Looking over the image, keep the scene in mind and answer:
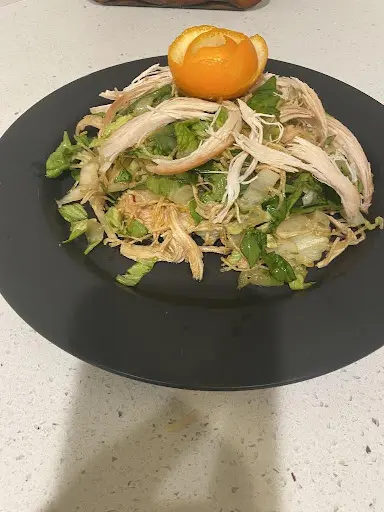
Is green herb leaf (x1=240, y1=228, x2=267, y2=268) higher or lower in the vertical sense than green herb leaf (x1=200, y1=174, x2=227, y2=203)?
lower

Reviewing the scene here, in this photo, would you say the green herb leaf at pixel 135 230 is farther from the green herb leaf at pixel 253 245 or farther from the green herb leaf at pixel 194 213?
the green herb leaf at pixel 253 245

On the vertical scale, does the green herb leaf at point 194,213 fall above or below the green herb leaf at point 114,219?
above

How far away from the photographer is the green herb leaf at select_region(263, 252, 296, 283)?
1.05 metres

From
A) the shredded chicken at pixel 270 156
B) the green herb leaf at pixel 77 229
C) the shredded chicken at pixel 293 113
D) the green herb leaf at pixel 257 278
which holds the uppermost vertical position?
the shredded chicken at pixel 293 113

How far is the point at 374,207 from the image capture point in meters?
1.20

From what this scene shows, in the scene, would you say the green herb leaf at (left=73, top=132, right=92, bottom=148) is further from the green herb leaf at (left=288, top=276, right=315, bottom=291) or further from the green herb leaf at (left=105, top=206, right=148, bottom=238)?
the green herb leaf at (left=288, top=276, right=315, bottom=291)

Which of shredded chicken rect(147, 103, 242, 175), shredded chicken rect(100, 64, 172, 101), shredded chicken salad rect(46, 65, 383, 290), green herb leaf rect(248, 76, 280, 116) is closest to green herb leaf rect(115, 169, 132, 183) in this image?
shredded chicken salad rect(46, 65, 383, 290)

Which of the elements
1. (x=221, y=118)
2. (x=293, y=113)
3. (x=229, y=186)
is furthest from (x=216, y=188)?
(x=293, y=113)

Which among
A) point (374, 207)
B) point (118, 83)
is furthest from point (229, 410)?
point (118, 83)

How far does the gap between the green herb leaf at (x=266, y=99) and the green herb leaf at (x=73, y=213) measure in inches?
17.3

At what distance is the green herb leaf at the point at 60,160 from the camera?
1.24 meters

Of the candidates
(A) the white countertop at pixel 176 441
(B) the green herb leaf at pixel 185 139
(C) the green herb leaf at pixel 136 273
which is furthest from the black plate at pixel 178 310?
(B) the green herb leaf at pixel 185 139

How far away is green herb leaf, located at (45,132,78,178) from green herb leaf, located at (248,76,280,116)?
1.43ft

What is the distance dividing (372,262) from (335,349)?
0.24m
